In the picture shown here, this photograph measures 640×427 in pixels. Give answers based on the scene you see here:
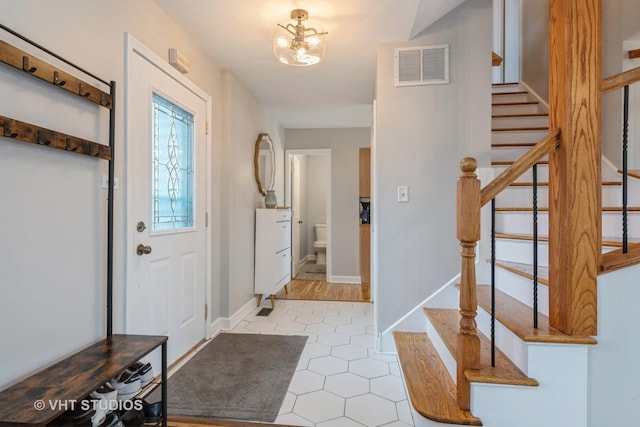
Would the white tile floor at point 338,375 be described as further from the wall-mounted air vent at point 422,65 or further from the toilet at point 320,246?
the toilet at point 320,246

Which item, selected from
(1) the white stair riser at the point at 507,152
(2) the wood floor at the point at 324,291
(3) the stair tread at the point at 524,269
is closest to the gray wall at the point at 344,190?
(2) the wood floor at the point at 324,291

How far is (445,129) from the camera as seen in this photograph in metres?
2.39

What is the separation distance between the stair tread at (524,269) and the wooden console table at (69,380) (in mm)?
1846

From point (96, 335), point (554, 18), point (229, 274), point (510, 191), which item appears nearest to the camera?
point (554, 18)

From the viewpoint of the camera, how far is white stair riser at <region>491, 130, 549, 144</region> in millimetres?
2746

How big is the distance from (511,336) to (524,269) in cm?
52

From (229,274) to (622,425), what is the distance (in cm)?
264

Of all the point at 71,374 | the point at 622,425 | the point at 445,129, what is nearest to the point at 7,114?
the point at 71,374

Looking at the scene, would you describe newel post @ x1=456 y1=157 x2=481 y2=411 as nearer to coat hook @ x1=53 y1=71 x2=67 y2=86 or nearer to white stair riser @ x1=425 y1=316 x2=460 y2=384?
white stair riser @ x1=425 y1=316 x2=460 y2=384

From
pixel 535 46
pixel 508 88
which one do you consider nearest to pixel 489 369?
pixel 508 88

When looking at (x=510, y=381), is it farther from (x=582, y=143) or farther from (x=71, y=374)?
(x=71, y=374)

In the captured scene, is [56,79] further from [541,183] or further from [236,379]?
[541,183]

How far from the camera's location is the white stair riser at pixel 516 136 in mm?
2746

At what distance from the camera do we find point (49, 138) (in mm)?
1228
